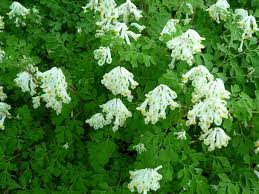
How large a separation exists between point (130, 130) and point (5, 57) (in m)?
1.15

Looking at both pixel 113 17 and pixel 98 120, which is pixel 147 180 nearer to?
pixel 98 120

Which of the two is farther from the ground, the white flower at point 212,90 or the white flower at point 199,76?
the white flower at point 199,76

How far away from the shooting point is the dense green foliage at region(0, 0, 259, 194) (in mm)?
3018

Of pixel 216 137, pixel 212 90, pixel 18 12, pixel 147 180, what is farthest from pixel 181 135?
pixel 18 12

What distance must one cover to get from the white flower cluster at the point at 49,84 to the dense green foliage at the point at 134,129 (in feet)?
0.40

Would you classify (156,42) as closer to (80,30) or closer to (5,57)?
(80,30)

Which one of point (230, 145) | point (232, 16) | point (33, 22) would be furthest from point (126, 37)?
point (33, 22)

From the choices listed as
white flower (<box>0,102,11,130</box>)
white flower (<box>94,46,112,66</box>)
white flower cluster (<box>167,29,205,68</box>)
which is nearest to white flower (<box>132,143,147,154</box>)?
white flower (<box>94,46,112,66</box>)

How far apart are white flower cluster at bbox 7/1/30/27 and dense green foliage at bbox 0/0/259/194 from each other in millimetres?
455

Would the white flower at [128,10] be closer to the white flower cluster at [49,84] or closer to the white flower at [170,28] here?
the white flower at [170,28]

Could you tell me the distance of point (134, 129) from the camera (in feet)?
10.4

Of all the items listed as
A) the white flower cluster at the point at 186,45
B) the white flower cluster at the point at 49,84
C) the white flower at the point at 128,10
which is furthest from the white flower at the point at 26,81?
the white flower cluster at the point at 186,45

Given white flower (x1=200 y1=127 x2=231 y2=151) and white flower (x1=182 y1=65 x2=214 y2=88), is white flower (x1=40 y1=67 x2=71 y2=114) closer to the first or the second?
white flower (x1=182 y1=65 x2=214 y2=88)

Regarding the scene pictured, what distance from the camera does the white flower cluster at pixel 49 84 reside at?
2.79 metres
